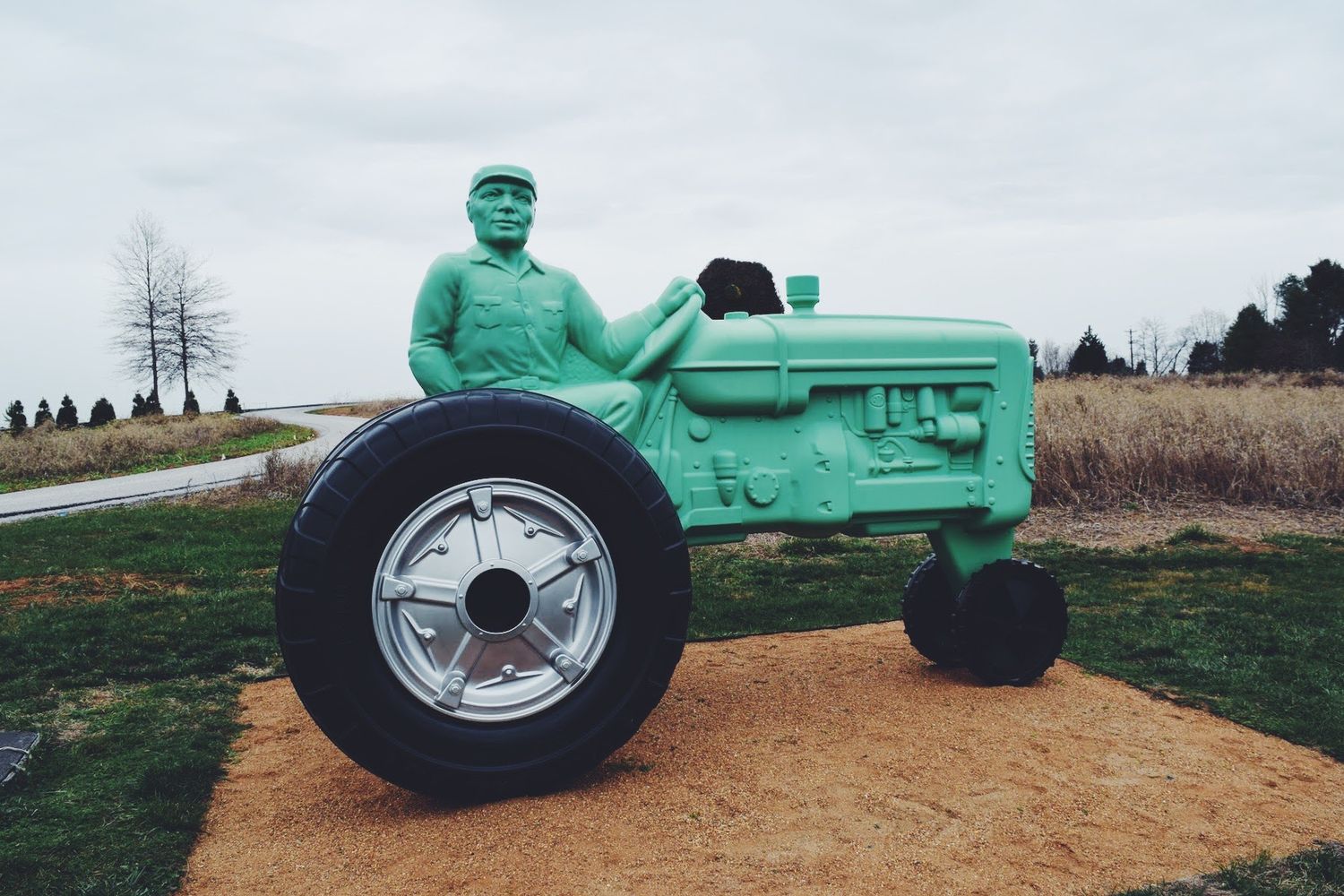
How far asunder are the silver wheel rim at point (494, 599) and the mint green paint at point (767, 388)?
0.66 meters

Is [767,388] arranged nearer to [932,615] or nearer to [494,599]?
[494,599]

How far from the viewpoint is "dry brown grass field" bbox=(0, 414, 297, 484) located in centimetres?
2202

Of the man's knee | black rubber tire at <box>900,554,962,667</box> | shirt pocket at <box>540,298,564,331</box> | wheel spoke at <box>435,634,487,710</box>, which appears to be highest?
shirt pocket at <box>540,298,564,331</box>

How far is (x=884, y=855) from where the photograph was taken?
9.14 feet

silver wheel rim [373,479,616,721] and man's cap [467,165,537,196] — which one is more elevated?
man's cap [467,165,537,196]

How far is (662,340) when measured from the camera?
3.75 meters

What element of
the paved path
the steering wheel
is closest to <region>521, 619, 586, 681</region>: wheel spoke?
the steering wheel

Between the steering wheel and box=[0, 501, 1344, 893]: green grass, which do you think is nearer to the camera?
box=[0, 501, 1344, 893]: green grass

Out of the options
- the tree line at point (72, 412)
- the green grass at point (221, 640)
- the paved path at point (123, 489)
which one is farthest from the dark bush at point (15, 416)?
the green grass at point (221, 640)

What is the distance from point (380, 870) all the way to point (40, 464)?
2366 cm

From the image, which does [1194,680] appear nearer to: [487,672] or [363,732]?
[487,672]

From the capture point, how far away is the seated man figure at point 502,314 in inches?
141

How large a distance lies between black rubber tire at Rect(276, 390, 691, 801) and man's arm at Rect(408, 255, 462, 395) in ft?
1.70

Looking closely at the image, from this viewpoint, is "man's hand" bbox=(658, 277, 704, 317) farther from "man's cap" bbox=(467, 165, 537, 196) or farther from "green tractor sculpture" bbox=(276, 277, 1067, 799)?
"man's cap" bbox=(467, 165, 537, 196)
